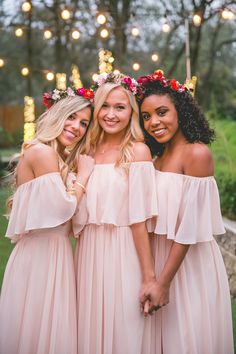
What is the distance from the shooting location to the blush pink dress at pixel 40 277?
297 cm

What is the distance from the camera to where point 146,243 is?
3004 millimetres

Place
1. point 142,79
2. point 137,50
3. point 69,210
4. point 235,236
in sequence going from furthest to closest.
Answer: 1. point 137,50
2. point 235,236
3. point 142,79
4. point 69,210

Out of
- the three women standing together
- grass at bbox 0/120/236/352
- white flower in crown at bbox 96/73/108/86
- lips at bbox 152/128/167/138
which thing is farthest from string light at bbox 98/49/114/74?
grass at bbox 0/120/236/352

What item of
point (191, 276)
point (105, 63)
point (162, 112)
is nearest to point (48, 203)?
point (162, 112)

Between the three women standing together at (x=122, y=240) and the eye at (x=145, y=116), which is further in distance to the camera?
the eye at (x=145, y=116)

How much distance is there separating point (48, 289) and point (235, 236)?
2672 mm

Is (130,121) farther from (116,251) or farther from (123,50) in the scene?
(123,50)

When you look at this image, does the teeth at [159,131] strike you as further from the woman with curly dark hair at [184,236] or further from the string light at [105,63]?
the string light at [105,63]

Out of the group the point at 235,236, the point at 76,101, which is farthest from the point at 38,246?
the point at 235,236

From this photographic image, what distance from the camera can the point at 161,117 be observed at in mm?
3096

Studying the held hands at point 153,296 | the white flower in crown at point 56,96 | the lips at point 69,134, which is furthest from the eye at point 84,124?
the held hands at point 153,296

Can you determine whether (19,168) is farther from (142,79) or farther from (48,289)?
(142,79)

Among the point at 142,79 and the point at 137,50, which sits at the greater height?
the point at 137,50

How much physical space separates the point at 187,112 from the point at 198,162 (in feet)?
1.22
